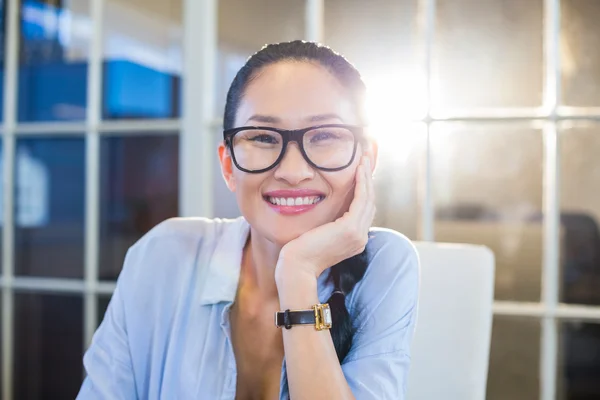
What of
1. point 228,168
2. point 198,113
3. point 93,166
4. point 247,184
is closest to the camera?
point 247,184

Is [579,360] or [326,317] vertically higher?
[326,317]

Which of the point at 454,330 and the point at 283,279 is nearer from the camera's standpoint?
the point at 283,279

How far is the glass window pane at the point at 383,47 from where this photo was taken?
171 centimetres

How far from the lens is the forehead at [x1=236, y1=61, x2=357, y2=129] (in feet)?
3.47

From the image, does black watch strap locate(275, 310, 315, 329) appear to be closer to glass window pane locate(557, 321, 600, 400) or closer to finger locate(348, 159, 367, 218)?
finger locate(348, 159, 367, 218)

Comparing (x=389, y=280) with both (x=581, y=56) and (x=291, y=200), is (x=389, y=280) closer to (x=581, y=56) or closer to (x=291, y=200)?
(x=291, y=200)

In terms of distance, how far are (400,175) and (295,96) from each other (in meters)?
0.75

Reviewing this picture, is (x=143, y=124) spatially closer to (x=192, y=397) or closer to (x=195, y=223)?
(x=195, y=223)

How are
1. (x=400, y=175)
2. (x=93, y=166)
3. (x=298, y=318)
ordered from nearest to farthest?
(x=298, y=318) < (x=400, y=175) < (x=93, y=166)

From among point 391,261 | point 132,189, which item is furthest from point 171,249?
point 132,189

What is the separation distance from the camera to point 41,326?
221 cm

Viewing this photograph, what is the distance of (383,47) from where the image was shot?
5.74ft

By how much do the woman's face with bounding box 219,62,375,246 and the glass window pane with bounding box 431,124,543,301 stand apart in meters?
0.69

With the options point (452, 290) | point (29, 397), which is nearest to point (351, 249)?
point (452, 290)
